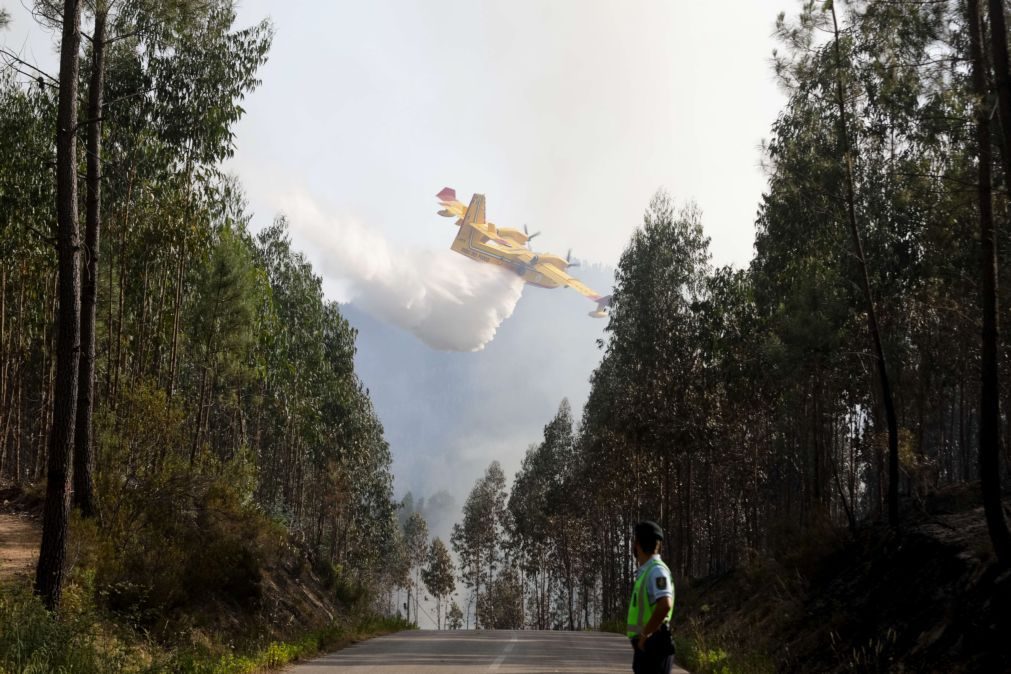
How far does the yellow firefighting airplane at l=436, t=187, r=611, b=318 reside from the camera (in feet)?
509

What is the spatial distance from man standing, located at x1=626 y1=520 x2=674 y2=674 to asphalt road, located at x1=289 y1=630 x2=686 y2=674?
623 centimetres

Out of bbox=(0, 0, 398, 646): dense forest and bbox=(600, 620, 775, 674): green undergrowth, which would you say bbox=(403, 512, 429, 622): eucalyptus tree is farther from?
bbox=(600, 620, 775, 674): green undergrowth

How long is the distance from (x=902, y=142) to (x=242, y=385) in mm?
27415

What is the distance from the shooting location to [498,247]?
580ft

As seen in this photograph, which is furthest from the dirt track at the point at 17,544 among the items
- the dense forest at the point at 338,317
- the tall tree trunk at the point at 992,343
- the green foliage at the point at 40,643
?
the tall tree trunk at the point at 992,343

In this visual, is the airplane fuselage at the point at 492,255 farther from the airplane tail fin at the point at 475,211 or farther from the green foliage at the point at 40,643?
the green foliage at the point at 40,643

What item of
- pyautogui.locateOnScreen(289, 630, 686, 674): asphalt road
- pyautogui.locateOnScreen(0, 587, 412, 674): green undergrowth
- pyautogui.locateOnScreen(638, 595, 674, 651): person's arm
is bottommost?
pyautogui.locateOnScreen(289, 630, 686, 674): asphalt road

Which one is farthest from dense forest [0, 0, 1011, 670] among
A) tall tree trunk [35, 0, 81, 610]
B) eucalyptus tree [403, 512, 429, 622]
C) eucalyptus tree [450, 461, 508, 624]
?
eucalyptus tree [403, 512, 429, 622]

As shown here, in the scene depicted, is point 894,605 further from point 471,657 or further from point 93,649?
point 93,649

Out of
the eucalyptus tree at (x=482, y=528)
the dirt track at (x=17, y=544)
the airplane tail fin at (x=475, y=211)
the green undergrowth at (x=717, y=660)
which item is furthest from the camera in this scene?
the airplane tail fin at (x=475, y=211)

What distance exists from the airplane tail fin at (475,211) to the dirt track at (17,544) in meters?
135

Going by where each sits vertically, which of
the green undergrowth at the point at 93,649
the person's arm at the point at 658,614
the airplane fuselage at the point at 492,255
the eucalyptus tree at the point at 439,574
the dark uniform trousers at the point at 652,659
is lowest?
the eucalyptus tree at the point at 439,574

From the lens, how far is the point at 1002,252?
2316 centimetres

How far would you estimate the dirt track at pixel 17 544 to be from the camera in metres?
13.1
